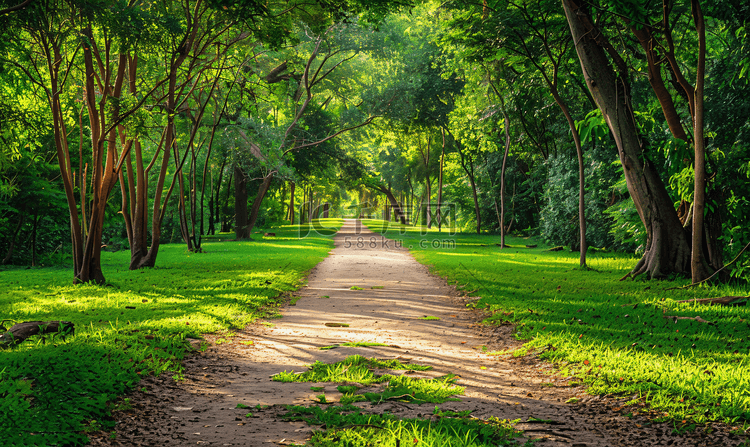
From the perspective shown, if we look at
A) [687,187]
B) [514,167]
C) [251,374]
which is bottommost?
[251,374]

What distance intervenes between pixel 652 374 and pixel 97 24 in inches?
420

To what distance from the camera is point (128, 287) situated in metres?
11.2

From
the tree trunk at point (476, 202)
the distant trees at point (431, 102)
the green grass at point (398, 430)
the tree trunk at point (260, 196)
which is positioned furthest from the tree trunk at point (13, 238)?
the tree trunk at point (476, 202)

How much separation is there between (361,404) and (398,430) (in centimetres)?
73

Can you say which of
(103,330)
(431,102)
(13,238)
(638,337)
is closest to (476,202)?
(431,102)

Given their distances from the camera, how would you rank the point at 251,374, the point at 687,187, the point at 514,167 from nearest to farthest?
the point at 251,374, the point at 687,187, the point at 514,167

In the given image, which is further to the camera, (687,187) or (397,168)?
(397,168)

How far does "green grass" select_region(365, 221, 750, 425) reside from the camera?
440cm

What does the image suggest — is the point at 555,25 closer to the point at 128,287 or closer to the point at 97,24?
the point at 97,24

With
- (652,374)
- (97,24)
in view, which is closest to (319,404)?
(652,374)

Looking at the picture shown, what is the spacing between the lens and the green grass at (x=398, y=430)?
137 inches

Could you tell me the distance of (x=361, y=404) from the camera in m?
4.30

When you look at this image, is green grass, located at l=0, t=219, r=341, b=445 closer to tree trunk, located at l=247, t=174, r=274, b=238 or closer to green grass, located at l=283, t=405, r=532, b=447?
green grass, located at l=283, t=405, r=532, b=447

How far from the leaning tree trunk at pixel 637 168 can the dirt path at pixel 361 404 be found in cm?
527
